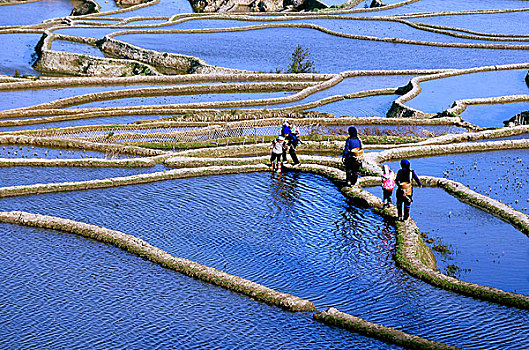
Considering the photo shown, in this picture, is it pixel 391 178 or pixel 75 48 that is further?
pixel 75 48

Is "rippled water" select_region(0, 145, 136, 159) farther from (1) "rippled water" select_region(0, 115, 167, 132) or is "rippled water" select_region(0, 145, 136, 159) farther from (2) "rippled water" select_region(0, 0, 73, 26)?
(2) "rippled water" select_region(0, 0, 73, 26)

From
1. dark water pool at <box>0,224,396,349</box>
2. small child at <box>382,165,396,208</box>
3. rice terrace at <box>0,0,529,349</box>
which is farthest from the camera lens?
small child at <box>382,165,396,208</box>

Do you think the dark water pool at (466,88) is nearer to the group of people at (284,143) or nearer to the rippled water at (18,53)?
the group of people at (284,143)

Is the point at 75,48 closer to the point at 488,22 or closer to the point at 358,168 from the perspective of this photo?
the point at 488,22

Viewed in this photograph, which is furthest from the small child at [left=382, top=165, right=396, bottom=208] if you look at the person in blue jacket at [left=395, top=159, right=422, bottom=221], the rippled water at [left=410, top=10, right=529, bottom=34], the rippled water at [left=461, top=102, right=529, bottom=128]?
the rippled water at [left=410, top=10, right=529, bottom=34]

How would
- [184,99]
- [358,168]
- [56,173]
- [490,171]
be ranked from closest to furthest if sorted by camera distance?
[358,168] → [490,171] → [56,173] → [184,99]

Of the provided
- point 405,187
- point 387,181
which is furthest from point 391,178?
point 405,187

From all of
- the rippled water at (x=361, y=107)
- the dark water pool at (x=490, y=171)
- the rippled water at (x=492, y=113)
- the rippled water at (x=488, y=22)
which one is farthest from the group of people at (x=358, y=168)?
the rippled water at (x=488, y=22)
